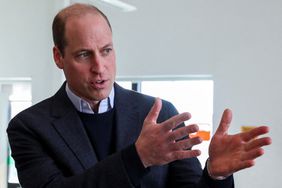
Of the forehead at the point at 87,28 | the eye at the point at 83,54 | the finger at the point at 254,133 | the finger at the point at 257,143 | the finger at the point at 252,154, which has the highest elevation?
the forehead at the point at 87,28

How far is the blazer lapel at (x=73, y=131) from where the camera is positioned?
133cm

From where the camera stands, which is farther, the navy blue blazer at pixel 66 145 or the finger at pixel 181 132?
the navy blue blazer at pixel 66 145

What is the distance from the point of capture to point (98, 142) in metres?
1.39

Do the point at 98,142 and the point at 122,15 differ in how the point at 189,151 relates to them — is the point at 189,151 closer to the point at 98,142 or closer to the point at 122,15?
the point at 98,142

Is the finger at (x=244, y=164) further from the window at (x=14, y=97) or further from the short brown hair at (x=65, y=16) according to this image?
the window at (x=14, y=97)

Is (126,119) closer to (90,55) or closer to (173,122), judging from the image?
(90,55)

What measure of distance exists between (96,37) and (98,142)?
1.16ft

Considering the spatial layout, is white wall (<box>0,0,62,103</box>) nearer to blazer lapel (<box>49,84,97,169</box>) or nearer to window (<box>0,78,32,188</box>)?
window (<box>0,78,32,188</box>)

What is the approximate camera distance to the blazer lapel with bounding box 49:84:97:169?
52.3 inches

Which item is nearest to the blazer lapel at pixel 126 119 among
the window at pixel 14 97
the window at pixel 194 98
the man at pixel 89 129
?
the man at pixel 89 129

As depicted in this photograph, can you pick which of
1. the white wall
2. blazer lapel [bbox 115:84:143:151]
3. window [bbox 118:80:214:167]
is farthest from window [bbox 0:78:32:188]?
blazer lapel [bbox 115:84:143:151]

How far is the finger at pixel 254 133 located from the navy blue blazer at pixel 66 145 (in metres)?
0.16

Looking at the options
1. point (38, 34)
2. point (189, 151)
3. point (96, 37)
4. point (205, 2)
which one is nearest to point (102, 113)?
point (96, 37)

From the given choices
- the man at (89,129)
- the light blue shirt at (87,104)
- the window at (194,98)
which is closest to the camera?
the man at (89,129)
